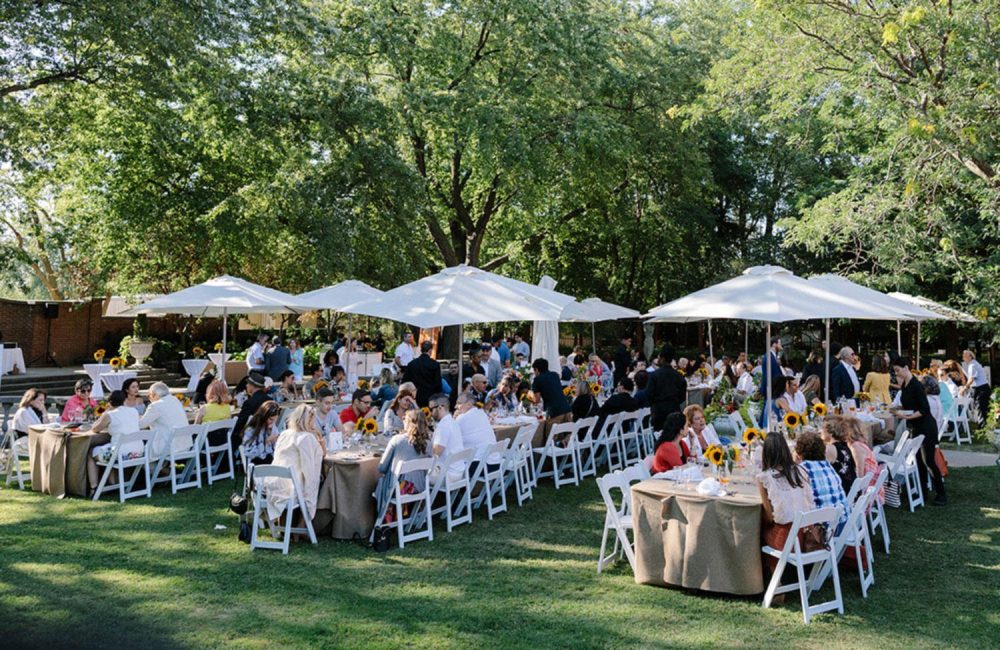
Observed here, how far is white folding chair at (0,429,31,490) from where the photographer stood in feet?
30.5

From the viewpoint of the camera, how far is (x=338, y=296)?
1359 centimetres

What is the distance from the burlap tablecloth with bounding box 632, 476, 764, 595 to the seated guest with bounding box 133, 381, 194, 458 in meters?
5.47

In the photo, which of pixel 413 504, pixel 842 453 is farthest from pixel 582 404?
pixel 842 453

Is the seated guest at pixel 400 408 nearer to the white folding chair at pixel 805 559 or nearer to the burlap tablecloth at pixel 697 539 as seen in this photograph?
the burlap tablecloth at pixel 697 539

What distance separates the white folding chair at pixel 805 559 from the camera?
210 inches

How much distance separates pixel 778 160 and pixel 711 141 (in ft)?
11.8

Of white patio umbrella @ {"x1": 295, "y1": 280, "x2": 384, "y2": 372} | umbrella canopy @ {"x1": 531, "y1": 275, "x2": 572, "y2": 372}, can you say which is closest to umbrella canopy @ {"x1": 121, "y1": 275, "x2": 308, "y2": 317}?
white patio umbrella @ {"x1": 295, "y1": 280, "x2": 384, "y2": 372}

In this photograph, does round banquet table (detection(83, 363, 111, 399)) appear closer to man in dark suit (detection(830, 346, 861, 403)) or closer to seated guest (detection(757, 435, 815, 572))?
man in dark suit (detection(830, 346, 861, 403))

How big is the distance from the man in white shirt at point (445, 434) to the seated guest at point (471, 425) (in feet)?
0.38

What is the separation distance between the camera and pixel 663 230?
26.1m

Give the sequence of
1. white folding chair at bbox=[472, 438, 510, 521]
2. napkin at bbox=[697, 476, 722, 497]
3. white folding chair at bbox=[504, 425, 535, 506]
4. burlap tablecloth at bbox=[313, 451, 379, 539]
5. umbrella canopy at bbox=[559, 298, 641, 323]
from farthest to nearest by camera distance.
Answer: umbrella canopy at bbox=[559, 298, 641, 323] < white folding chair at bbox=[504, 425, 535, 506] < white folding chair at bbox=[472, 438, 510, 521] < burlap tablecloth at bbox=[313, 451, 379, 539] < napkin at bbox=[697, 476, 722, 497]

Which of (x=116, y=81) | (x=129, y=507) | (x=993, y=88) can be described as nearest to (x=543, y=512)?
(x=129, y=507)

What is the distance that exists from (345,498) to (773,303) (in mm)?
4749

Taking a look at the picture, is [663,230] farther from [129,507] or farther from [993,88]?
[129,507]
